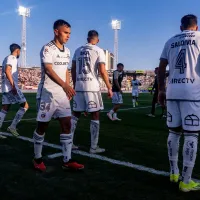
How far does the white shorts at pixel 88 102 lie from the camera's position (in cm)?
511

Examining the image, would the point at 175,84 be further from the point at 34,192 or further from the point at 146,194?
the point at 34,192

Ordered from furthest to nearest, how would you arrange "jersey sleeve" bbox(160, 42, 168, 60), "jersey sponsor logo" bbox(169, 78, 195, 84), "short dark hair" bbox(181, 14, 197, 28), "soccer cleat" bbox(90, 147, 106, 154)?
"soccer cleat" bbox(90, 147, 106, 154) → "jersey sleeve" bbox(160, 42, 168, 60) → "short dark hair" bbox(181, 14, 197, 28) → "jersey sponsor logo" bbox(169, 78, 195, 84)

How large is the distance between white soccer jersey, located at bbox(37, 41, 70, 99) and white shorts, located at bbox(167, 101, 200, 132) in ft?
5.44

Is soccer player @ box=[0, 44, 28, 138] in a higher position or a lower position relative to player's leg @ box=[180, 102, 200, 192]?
higher

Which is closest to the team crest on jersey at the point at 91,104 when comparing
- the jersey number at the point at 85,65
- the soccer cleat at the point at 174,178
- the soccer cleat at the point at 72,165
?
the jersey number at the point at 85,65

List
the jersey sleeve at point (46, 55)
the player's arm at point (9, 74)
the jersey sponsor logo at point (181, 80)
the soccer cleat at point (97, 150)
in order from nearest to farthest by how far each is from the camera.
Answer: the jersey sponsor logo at point (181, 80) → the jersey sleeve at point (46, 55) → the soccer cleat at point (97, 150) → the player's arm at point (9, 74)

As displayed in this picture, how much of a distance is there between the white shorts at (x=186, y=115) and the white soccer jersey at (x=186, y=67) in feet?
0.25

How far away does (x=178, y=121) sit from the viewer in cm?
345

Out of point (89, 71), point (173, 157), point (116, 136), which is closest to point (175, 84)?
point (173, 157)

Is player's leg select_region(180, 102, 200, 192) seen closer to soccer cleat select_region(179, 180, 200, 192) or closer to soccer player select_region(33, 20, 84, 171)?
soccer cleat select_region(179, 180, 200, 192)

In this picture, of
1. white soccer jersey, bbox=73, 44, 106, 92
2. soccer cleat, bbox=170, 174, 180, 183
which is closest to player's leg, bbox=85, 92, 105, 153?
white soccer jersey, bbox=73, 44, 106, 92

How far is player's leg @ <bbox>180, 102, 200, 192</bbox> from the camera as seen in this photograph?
3293 mm

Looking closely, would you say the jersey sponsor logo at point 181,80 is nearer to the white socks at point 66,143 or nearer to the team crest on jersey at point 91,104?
the white socks at point 66,143

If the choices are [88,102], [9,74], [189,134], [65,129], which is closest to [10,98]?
[9,74]
